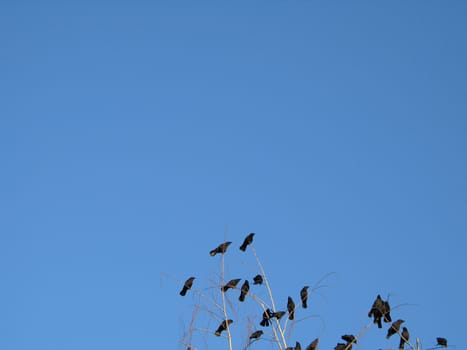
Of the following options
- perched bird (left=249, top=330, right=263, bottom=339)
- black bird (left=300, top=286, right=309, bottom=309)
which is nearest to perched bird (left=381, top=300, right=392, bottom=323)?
black bird (left=300, top=286, right=309, bottom=309)

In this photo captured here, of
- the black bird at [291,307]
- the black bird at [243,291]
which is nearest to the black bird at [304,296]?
the black bird at [291,307]

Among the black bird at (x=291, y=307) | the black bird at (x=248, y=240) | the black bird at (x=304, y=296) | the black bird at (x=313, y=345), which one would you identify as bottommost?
the black bird at (x=313, y=345)

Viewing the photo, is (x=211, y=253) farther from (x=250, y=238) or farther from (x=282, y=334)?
(x=282, y=334)

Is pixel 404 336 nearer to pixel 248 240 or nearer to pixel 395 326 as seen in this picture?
pixel 395 326

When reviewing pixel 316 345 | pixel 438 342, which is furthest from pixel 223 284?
pixel 438 342

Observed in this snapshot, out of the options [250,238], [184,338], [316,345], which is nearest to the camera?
[316,345]

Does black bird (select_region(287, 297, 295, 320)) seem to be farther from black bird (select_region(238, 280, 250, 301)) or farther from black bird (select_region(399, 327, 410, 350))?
black bird (select_region(399, 327, 410, 350))

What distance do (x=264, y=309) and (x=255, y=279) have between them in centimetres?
84

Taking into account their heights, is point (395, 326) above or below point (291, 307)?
below

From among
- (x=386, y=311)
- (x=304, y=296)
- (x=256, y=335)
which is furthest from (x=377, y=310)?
(x=256, y=335)

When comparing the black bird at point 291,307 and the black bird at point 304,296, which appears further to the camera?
the black bird at point 304,296

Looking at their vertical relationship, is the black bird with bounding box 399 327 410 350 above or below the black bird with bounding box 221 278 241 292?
below

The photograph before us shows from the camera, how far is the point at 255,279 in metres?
15.0

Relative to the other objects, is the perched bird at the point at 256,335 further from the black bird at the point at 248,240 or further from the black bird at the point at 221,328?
the black bird at the point at 248,240
